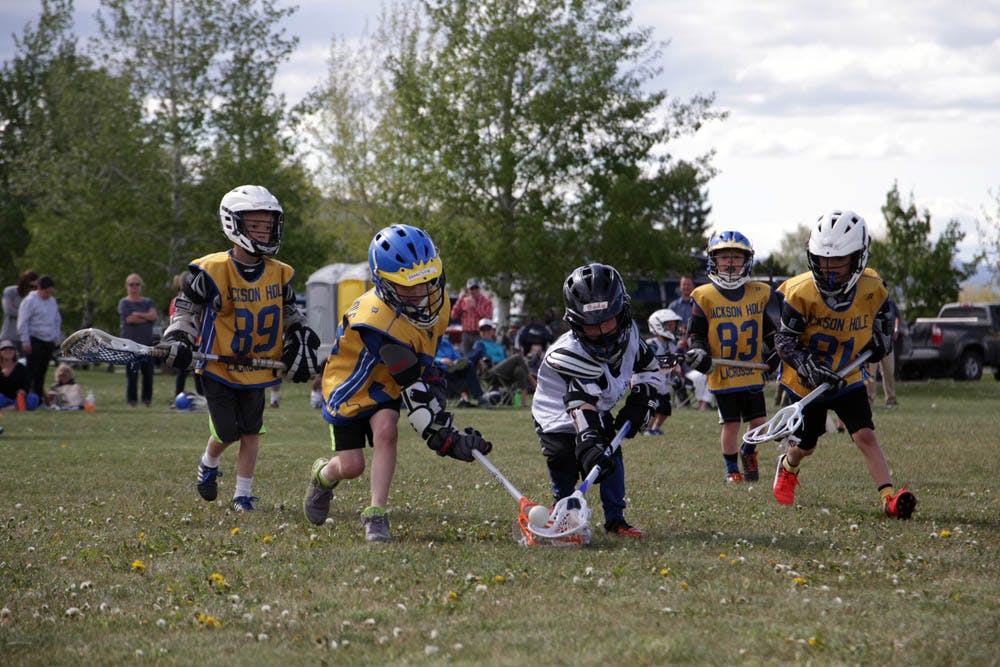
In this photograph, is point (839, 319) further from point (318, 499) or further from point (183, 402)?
point (183, 402)

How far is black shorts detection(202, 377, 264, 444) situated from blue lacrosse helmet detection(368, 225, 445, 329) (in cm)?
207

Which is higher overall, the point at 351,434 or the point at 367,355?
the point at 367,355

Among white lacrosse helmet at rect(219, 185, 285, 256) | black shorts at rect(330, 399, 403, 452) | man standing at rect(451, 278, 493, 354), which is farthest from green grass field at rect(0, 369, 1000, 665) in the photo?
man standing at rect(451, 278, 493, 354)

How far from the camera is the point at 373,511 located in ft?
24.5

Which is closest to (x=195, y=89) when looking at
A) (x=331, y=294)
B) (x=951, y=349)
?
(x=331, y=294)

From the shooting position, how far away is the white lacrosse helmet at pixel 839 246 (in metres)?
8.46

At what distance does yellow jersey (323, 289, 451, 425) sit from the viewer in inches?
289

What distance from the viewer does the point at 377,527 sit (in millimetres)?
7445

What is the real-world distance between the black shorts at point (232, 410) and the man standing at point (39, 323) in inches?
447

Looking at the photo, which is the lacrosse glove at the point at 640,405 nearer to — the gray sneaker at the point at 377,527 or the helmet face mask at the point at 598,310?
the helmet face mask at the point at 598,310

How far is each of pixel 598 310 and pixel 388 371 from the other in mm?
1432

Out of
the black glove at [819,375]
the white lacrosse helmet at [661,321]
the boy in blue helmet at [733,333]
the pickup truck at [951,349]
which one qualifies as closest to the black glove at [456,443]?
the black glove at [819,375]

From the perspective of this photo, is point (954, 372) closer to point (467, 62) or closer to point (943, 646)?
point (467, 62)

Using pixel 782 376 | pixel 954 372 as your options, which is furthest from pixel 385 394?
pixel 954 372
